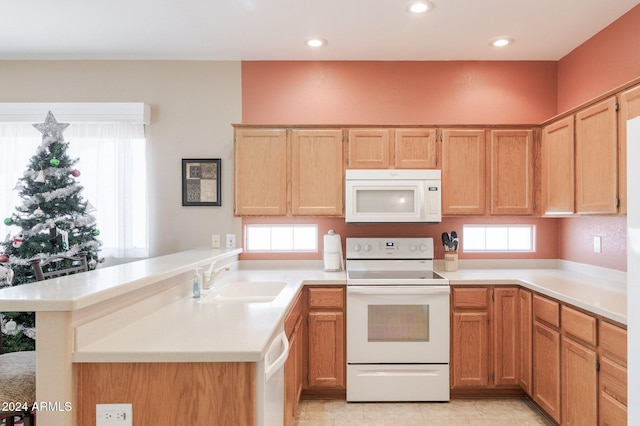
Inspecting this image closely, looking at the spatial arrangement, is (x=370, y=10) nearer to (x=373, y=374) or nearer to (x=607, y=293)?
(x=607, y=293)

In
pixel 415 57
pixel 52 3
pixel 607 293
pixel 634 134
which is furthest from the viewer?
pixel 415 57

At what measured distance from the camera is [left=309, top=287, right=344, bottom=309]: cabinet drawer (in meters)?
2.88

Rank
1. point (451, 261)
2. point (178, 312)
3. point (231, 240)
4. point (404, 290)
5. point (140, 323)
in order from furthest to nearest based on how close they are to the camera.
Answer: point (231, 240) < point (451, 261) < point (404, 290) < point (178, 312) < point (140, 323)

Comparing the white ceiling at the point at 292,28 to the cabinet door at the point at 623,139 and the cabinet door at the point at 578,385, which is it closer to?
the cabinet door at the point at 623,139

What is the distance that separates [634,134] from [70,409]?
217 cm

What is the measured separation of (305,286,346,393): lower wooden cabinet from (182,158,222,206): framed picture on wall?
49.9 inches

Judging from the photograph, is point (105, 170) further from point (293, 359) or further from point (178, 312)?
point (293, 359)

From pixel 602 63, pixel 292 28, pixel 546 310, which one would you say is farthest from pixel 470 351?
pixel 292 28

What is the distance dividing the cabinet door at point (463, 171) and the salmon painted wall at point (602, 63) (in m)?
0.83

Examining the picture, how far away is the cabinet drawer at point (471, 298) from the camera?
286 cm

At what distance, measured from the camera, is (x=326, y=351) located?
2863 millimetres

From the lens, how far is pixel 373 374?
111 inches

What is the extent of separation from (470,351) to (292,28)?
267 cm

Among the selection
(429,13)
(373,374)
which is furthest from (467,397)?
(429,13)
